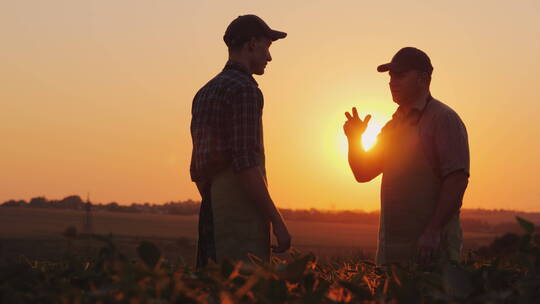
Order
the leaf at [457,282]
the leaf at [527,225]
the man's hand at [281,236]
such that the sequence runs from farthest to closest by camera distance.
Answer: the man's hand at [281,236], the leaf at [527,225], the leaf at [457,282]

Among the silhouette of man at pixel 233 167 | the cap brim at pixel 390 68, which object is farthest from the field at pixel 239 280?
the cap brim at pixel 390 68

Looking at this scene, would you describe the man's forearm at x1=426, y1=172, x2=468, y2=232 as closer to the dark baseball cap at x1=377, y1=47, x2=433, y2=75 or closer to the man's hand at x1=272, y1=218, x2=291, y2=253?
the dark baseball cap at x1=377, y1=47, x2=433, y2=75

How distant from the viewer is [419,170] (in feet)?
15.7

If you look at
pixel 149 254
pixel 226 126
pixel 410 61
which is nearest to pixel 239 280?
pixel 149 254

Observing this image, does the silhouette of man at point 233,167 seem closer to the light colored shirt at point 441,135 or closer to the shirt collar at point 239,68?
the shirt collar at point 239,68

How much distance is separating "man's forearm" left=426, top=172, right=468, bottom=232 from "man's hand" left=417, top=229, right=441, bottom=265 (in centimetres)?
3

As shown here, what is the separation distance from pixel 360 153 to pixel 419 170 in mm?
703

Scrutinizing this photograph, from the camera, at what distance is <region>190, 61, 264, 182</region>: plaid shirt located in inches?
163

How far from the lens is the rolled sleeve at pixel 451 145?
15.2 ft

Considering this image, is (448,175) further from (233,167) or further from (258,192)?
(233,167)

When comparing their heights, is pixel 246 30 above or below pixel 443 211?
above

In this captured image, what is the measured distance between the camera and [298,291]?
1793mm

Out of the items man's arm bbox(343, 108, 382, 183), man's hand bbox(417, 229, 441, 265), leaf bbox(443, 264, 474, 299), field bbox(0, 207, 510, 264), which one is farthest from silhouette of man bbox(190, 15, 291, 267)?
field bbox(0, 207, 510, 264)

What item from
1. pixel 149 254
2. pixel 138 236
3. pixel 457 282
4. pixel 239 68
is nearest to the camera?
pixel 149 254
